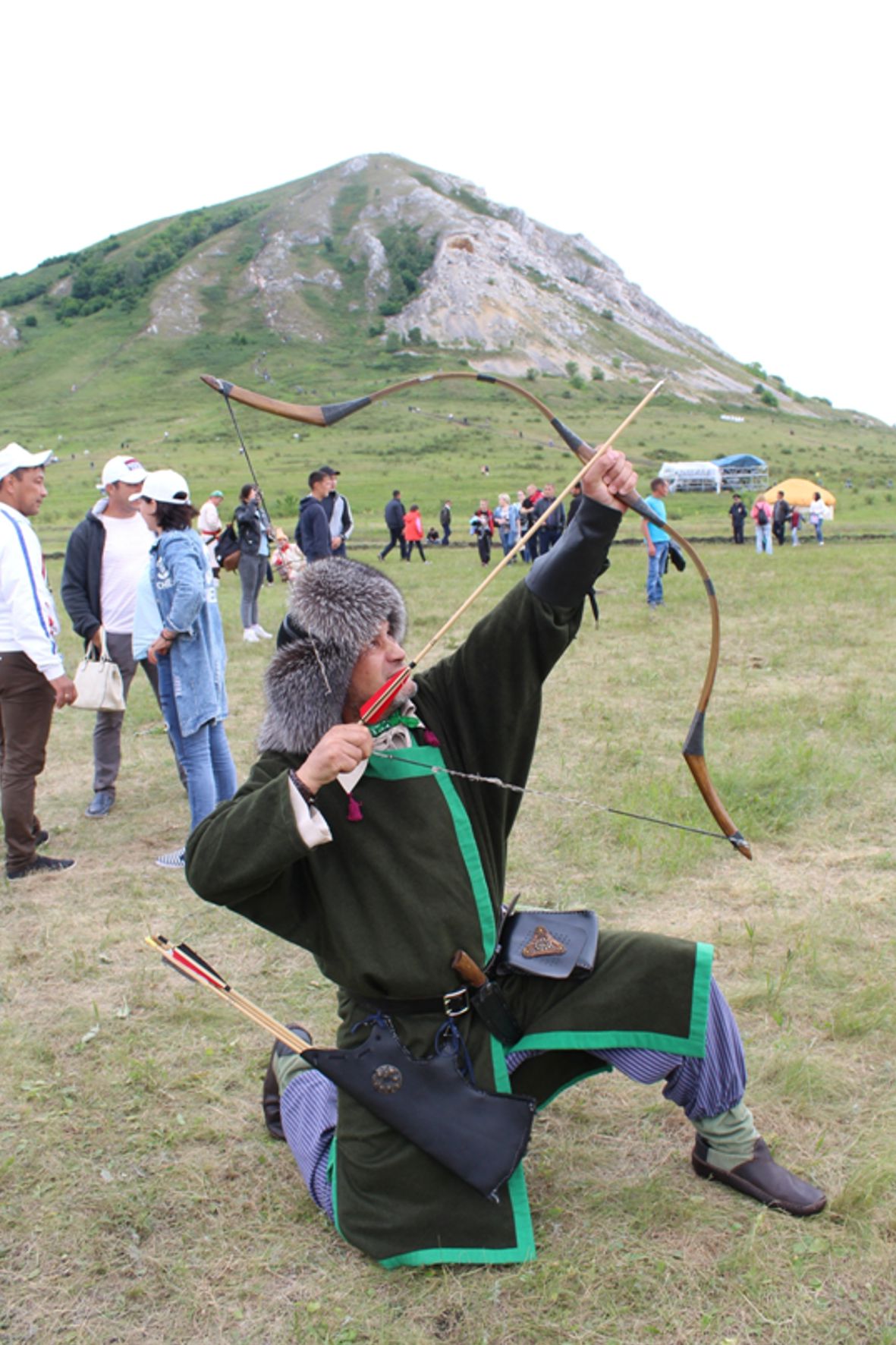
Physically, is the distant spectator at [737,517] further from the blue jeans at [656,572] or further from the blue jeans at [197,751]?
the blue jeans at [197,751]

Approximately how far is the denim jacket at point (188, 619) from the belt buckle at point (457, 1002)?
310cm

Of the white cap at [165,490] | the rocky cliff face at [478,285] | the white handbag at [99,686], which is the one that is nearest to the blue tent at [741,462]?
the rocky cliff face at [478,285]

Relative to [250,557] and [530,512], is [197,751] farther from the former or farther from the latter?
[530,512]

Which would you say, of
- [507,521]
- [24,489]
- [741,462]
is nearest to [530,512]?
[507,521]

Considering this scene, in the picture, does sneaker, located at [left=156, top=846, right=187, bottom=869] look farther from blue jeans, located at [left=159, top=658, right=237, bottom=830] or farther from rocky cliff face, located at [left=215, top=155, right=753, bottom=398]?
rocky cliff face, located at [left=215, top=155, right=753, bottom=398]

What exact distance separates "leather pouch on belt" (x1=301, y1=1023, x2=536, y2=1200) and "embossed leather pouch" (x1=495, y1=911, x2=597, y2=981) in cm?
29

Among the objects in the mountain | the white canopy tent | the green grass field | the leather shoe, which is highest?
the mountain

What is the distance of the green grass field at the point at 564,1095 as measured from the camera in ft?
7.98

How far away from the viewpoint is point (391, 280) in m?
106

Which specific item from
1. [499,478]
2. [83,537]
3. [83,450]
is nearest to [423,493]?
[499,478]

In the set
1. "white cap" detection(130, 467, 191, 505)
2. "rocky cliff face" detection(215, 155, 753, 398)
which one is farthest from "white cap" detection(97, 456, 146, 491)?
"rocky cliff face" detection(215, 155, 753, 398)

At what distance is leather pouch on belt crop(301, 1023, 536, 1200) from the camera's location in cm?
243

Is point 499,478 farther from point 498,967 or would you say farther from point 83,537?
point 498,967

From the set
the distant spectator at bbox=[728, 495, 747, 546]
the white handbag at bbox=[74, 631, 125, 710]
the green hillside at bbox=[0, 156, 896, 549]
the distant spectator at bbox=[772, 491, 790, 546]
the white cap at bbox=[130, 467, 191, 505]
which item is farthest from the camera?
the green hillside at bbox=[0, 156, 896, 549]
